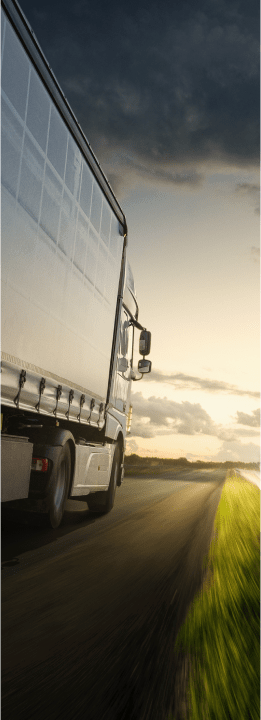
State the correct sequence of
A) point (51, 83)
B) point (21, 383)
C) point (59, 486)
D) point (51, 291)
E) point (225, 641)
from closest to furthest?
point (225, 641)
point (21, 383)
point (51, 83)
point (51, 291)
point (59, 486)

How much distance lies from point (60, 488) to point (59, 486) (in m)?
0.08

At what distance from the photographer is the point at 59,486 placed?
364 inches

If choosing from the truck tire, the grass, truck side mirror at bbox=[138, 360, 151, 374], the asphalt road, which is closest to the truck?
the truck tire

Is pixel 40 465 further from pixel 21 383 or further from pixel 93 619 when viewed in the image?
pixel 93 619

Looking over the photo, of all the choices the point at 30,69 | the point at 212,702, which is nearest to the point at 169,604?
the point at 212,702

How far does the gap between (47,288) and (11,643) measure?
4234mm

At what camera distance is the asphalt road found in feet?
11.1

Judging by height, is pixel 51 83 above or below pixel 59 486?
above

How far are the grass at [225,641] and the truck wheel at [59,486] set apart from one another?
2.18 m

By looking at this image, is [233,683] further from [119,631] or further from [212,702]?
[119,631]

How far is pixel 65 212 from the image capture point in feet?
26.8

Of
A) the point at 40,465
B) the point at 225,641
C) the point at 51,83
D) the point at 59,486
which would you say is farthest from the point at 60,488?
the point at 51,83

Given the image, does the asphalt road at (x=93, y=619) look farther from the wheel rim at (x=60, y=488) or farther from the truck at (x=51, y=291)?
Answer: the truck at (x=51, y=291)

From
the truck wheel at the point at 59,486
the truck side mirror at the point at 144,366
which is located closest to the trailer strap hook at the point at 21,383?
the truck wheel at the point at 59,486
